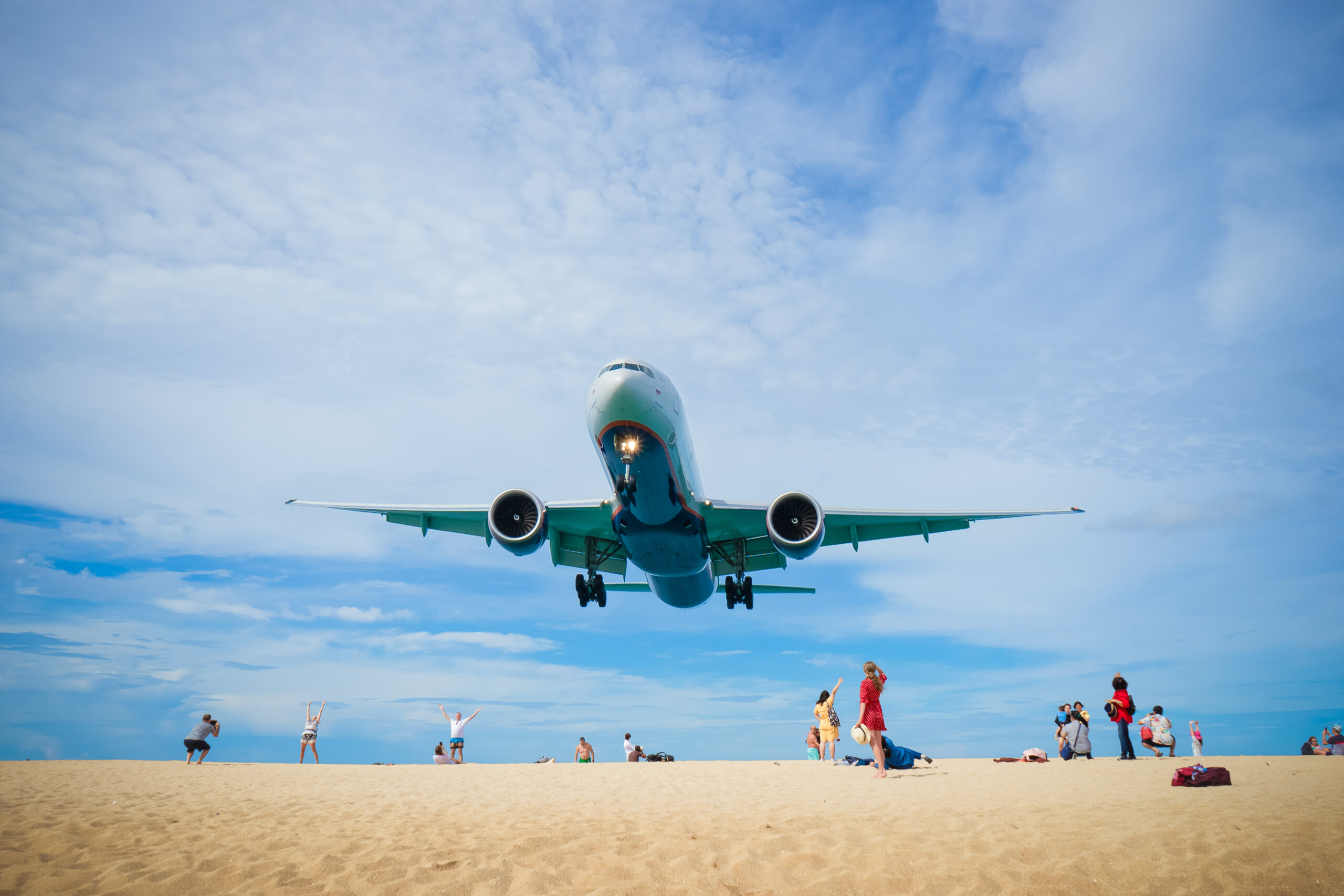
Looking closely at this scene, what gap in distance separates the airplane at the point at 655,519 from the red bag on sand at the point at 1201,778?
7619mm

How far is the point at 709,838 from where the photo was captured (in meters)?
7.88

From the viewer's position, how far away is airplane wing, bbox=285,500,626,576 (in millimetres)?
20797

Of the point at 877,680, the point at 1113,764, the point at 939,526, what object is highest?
the point at 939,526

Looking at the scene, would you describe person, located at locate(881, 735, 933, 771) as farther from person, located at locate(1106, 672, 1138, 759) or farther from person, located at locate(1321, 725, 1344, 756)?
person, located at locate(1321, 725, 1344, 756)

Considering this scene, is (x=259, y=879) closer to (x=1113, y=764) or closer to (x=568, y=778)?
(x=568, y=778)

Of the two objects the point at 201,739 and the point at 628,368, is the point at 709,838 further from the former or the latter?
the point at 201,739

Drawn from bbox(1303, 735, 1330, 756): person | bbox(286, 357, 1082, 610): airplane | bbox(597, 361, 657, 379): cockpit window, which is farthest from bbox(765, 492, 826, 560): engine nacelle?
bbox(1303, 735, 1330, 756): person

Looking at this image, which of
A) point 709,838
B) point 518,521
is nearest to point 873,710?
point 709,838

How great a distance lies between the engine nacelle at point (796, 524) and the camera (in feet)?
60.5

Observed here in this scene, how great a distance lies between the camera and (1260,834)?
7336mm

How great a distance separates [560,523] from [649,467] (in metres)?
5.77

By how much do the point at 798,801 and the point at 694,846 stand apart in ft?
10.3

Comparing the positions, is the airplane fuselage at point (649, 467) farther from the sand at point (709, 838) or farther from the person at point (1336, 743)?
the person at point (1336, 743)

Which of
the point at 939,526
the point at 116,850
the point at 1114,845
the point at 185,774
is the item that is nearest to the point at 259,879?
the point at 116,850
